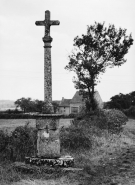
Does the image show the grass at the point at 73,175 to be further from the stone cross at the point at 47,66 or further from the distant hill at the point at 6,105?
the distant hill at the point at 6,105

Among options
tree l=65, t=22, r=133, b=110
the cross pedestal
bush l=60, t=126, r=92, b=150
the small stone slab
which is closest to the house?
tree l=65, t=22, r=133, b=110

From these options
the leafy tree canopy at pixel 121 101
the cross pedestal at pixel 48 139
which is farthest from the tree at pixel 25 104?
the cross pedestal at pixel 48 139

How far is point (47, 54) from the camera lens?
733 centimetres

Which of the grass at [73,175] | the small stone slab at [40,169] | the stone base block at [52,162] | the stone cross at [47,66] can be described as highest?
the stone cross at [47,66]

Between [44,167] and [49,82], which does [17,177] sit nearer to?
[44,167]

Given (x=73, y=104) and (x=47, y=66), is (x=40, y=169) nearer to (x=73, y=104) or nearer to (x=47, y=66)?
(x=47, y=66)

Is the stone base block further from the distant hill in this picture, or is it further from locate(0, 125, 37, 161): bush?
the distant hill

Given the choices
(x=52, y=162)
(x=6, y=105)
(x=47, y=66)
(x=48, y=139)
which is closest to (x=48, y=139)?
(x=48, y=139)

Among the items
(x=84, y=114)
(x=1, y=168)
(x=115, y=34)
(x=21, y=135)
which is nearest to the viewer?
(x=1, y=168)

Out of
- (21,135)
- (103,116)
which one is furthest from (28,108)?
(21,135)

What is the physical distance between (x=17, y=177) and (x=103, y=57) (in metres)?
17.3

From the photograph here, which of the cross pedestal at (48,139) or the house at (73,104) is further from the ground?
the house at (73,104)

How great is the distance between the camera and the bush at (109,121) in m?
15.1

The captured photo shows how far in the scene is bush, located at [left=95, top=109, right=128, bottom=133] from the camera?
15.1m
